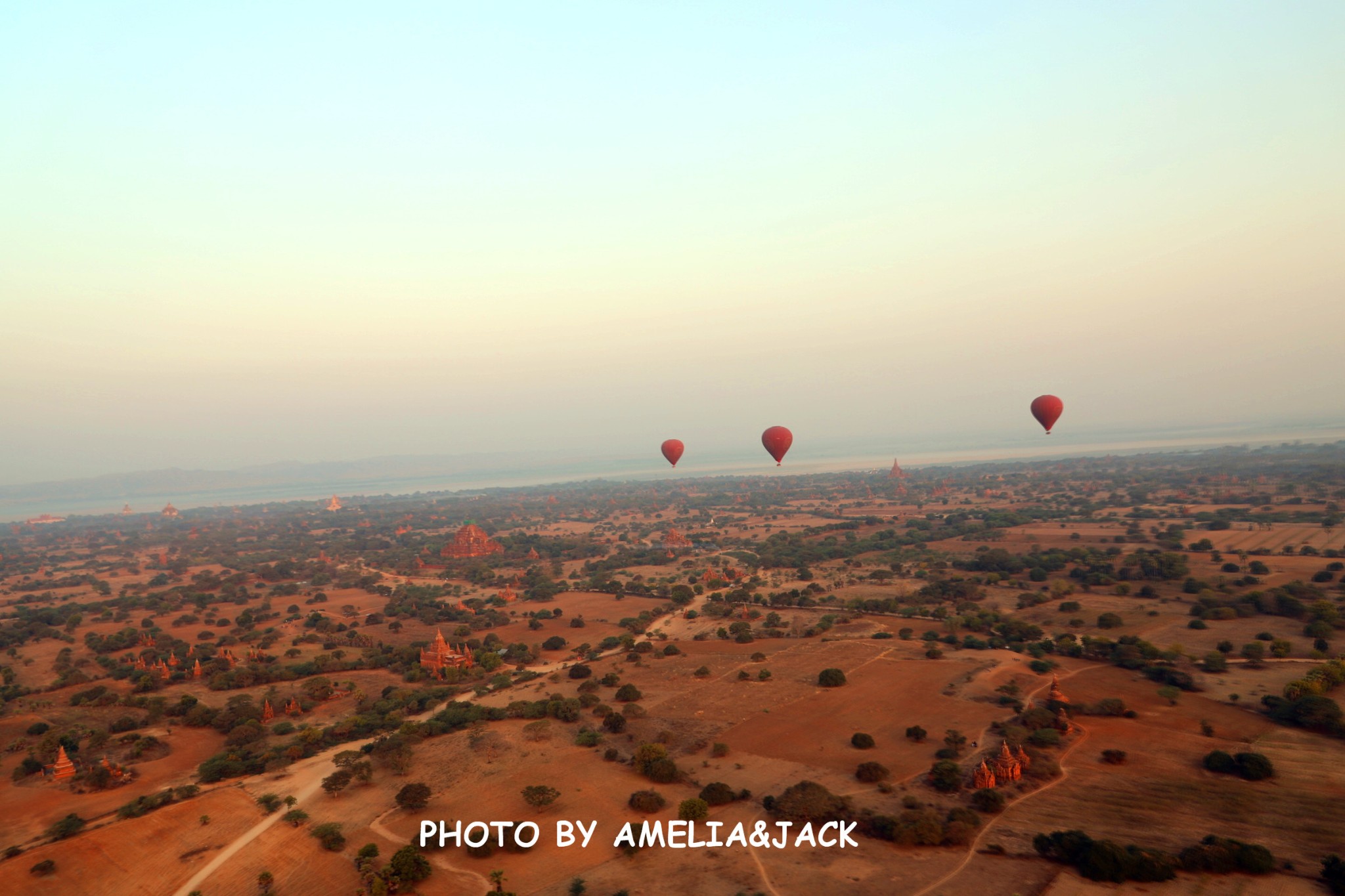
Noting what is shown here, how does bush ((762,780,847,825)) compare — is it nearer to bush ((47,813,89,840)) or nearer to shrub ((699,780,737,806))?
shrub ((699,780,737,806))

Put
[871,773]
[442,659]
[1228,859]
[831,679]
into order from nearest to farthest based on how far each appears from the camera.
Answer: [1228,859], [871,773], [831,679], [442,659]

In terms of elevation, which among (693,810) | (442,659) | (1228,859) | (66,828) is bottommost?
(442,659)

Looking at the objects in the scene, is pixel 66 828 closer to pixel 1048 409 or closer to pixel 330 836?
pixel 330 836

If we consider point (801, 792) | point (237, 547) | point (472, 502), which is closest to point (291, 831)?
point (801, 792)

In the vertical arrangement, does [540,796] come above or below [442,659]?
above

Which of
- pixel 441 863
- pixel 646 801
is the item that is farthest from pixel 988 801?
pixel 441 863

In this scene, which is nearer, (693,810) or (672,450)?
(693,810)
